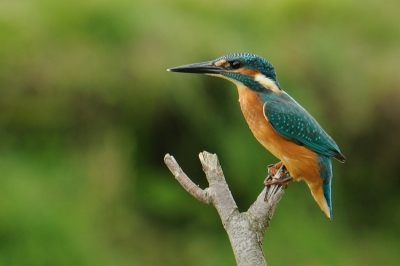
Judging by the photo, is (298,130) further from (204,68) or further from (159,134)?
(159,134)

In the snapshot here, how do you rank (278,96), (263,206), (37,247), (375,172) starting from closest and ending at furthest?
(263,206) → (278,96) → (37,247) → (375,172)

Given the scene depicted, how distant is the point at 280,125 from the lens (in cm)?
185

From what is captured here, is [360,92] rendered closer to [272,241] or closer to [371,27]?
[371,27]

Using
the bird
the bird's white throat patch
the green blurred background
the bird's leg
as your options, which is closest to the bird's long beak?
the bird

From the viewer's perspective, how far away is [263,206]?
1.52 metres

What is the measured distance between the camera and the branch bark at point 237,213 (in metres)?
1.36

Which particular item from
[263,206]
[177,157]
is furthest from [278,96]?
[177,157]

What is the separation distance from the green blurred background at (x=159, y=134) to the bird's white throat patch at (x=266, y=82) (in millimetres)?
802

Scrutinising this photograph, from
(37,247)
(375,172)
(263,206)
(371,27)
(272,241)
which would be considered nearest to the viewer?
(263,206)

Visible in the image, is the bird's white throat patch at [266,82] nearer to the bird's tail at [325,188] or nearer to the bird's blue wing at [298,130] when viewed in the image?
the bird's blue wing at [298,130]

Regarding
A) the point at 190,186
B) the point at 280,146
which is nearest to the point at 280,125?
the point at 280,146

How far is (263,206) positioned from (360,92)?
4.99 ft

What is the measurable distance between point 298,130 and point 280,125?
2.2 inches

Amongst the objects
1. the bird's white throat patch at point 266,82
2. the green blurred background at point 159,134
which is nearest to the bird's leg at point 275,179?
the bird's white throat patch at point 266,82
